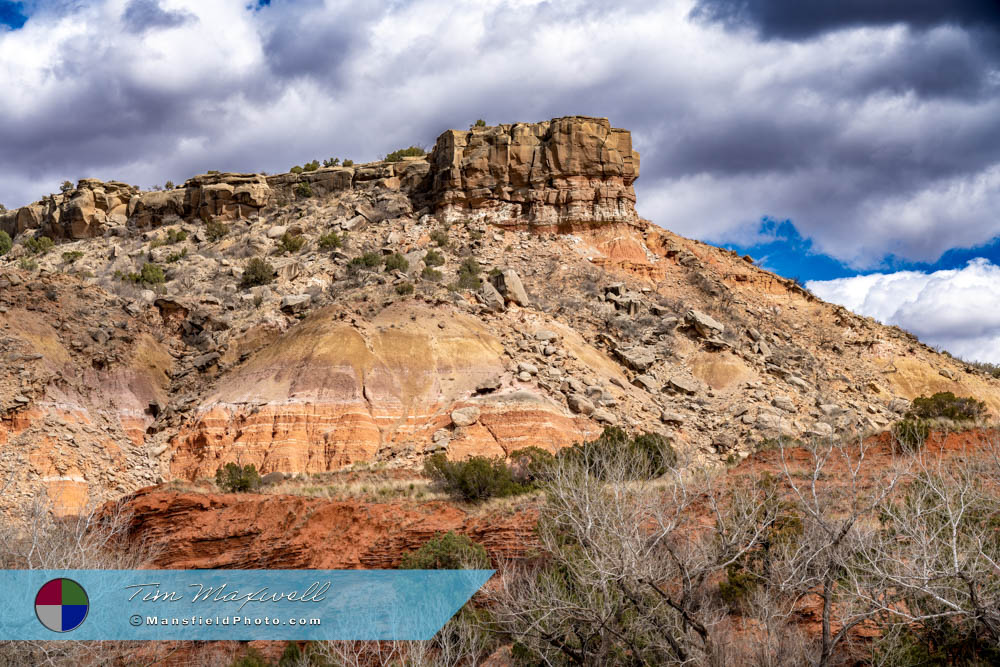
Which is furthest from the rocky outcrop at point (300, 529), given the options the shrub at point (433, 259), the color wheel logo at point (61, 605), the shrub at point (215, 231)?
the shrub at point (215, 231)

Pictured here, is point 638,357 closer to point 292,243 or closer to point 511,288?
point 511,288

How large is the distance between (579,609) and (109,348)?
27.1m

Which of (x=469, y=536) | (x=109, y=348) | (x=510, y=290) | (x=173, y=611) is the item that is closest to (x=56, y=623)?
(x=173, y=611)

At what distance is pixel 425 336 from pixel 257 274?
1444 cm

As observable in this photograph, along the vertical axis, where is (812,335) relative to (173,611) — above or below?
above

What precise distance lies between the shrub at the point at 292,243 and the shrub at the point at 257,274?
3920mm

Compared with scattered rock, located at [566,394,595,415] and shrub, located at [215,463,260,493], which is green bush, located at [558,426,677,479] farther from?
shrub, located at [215,463,260,493]

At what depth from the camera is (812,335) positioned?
146ft

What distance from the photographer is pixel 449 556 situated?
19219 millimetres

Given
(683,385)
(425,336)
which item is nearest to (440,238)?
(425,336)

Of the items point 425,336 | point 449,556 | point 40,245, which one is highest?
point 40,245

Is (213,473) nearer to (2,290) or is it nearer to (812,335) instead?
(2,290)

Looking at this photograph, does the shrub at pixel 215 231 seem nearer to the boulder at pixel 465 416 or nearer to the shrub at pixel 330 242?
the shrub at pixel 330 242

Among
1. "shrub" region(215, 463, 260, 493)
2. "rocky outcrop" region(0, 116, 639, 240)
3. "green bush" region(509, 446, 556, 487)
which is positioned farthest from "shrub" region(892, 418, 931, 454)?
"rocky outcrop" region(0, 116, 639, 240)
